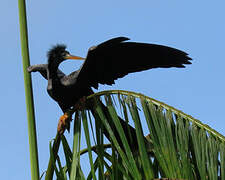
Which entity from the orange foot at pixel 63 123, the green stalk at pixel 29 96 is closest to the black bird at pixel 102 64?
the green stalk at pixel 29 96

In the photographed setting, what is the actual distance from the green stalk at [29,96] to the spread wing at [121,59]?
1.91 feet

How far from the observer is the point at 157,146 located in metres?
3.14

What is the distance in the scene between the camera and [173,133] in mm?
3227

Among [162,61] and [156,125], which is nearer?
[156,125]

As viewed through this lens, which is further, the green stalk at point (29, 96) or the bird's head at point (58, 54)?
the bird's head at point (58, 54)

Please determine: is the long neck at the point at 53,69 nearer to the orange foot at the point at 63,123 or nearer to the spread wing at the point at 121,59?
the spread wing at the point at 121,59

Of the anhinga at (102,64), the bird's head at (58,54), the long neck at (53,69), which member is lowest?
the anhinga at (102,64)

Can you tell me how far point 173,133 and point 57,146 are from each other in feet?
2.94

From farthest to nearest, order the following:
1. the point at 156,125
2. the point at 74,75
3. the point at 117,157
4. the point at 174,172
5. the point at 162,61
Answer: the point at 74,75, the point at 162,61, the point at 117,157, the point at 156,125, the point at 174,172

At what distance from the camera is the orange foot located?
3818 millimetres

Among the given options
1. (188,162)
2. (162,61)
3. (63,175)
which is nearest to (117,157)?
(63,175)

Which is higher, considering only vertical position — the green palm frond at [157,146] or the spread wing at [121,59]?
the spread wing at [121,59]

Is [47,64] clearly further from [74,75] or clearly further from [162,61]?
[162,61]

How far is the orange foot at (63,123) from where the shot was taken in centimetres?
382
